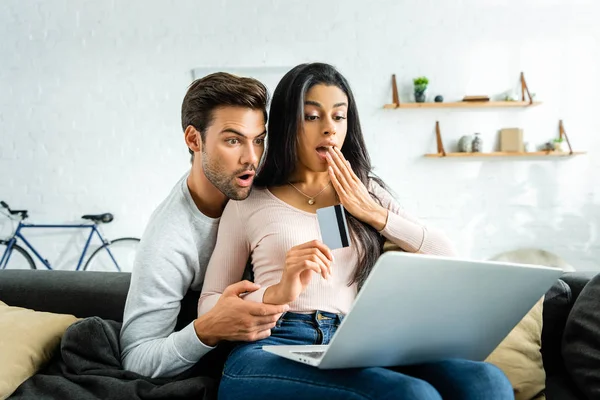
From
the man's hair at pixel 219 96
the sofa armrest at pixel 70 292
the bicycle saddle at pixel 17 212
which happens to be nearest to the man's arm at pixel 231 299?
the man's hair at pixel 219 96

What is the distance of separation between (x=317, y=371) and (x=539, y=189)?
393 cm

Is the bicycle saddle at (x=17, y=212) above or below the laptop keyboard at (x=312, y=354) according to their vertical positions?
below

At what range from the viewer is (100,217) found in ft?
14.9

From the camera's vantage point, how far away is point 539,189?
4.57 m

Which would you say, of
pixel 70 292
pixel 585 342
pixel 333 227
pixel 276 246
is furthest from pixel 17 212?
pixel 585 342

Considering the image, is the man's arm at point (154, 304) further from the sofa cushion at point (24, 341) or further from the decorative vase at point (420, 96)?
the decorative vase at point (420, 96)

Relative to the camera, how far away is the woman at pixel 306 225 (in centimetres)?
133

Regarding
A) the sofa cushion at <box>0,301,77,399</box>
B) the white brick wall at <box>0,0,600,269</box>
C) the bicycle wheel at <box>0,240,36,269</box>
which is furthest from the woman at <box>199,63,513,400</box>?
the bicycle wheel at <box>0,240,36,269</box>

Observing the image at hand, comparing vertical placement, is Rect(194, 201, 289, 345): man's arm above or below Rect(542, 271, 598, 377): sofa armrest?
above

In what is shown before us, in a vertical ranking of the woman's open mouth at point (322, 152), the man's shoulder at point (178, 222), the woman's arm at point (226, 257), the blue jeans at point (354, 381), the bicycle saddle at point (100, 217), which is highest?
the woman's open mouth at point (322, 152)

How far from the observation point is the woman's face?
5.29ft

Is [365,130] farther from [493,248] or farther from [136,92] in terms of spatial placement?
[136,92]

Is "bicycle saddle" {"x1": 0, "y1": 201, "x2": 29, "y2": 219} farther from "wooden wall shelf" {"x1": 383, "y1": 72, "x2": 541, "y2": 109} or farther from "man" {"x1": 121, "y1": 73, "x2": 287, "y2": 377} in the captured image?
"man" {"x1": 121, "y1": 73, "x2": 287, "y2": 377}

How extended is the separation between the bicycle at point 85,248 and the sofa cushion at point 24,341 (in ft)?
9.61
